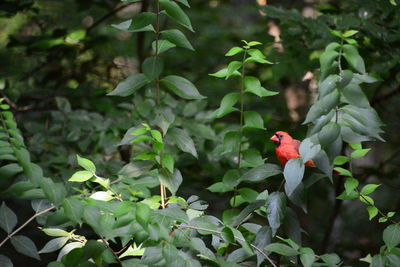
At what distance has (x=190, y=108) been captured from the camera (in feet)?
8.61

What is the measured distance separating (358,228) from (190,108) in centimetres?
273

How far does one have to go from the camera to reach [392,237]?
1.29 m

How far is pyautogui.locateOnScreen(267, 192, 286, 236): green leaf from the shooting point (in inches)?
48.4

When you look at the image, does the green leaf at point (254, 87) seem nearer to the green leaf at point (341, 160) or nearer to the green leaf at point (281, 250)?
the green leaf at point (341, 160)

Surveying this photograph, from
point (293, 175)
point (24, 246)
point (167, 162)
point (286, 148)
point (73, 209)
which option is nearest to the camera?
point (73, 209)

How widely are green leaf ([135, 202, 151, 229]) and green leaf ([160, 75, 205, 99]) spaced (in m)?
0.37

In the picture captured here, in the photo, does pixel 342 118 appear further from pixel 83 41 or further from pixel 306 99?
pixel 306 99

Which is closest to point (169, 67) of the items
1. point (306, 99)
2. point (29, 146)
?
point (306, 99)

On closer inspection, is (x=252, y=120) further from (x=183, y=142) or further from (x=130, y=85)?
(x=130, y=85)

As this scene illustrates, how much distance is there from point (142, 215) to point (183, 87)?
422 mm

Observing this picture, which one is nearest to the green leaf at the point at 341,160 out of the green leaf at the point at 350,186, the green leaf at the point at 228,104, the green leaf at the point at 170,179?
the green leaf at the point at 350,186

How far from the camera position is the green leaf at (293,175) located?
1.17m

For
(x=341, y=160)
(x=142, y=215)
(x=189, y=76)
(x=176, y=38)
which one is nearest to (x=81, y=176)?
(x=142, y=215)

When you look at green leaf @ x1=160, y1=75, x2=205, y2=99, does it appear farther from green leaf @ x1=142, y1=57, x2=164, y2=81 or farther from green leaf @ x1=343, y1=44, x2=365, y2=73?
green leaf @ x1=343, y1=44, x2=365, y2=73
